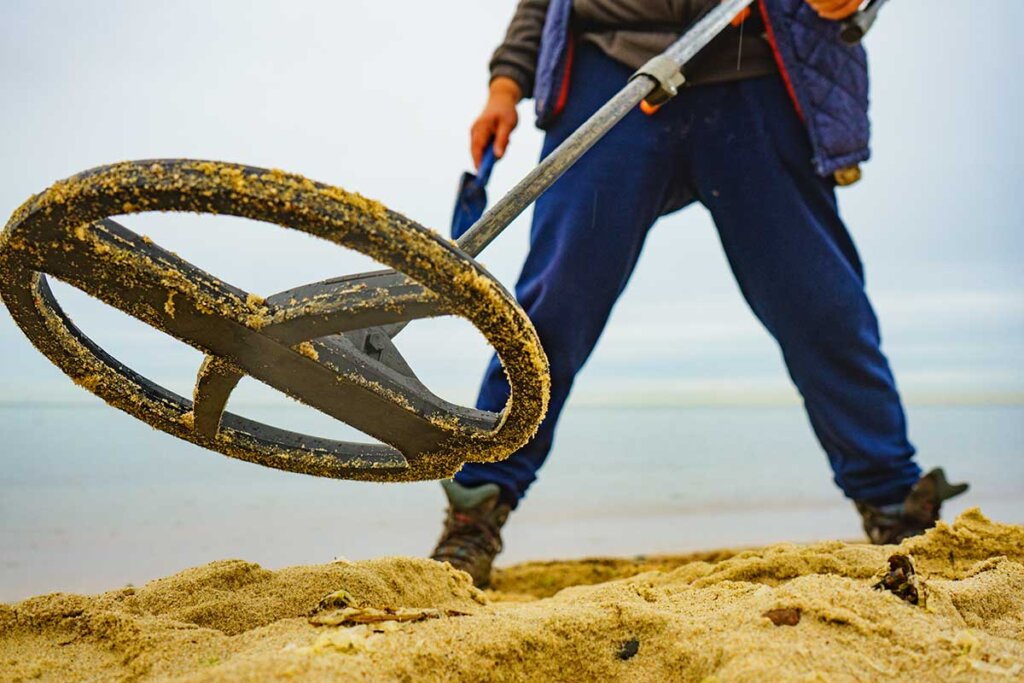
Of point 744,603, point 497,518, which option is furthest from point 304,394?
point 497,518

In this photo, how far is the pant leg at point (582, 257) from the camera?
2.11 m

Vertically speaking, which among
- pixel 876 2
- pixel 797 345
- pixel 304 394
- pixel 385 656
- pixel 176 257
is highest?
pixel 876 2

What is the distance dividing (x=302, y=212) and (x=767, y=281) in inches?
63.5

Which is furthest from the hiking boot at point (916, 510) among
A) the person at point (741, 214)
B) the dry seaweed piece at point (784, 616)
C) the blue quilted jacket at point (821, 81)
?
the dry seaweed piece at point (784, 616)

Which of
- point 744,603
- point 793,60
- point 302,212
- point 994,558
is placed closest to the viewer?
point 302,212

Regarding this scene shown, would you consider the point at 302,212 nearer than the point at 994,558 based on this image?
Yes

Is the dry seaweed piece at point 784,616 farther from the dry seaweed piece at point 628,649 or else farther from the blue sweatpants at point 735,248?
the blue sweatpants at point 735,248

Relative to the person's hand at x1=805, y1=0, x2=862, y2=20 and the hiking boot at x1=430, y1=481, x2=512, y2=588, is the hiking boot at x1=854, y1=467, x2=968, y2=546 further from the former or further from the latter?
the person's hand at x1=805, y1=0, x2=862, y2=20

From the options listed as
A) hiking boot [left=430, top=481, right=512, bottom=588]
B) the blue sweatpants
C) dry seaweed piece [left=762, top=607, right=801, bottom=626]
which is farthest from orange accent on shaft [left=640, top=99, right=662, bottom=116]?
dry seaweed piece [left=762, top=607, right=801, bottom=626]

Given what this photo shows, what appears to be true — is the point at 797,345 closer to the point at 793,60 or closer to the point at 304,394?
the point at 793,60

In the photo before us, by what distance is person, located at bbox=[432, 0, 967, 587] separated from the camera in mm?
2094

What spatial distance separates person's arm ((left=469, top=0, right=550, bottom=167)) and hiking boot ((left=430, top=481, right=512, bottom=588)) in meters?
1.00

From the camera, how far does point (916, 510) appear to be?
213cm

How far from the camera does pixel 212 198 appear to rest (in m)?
0.91
